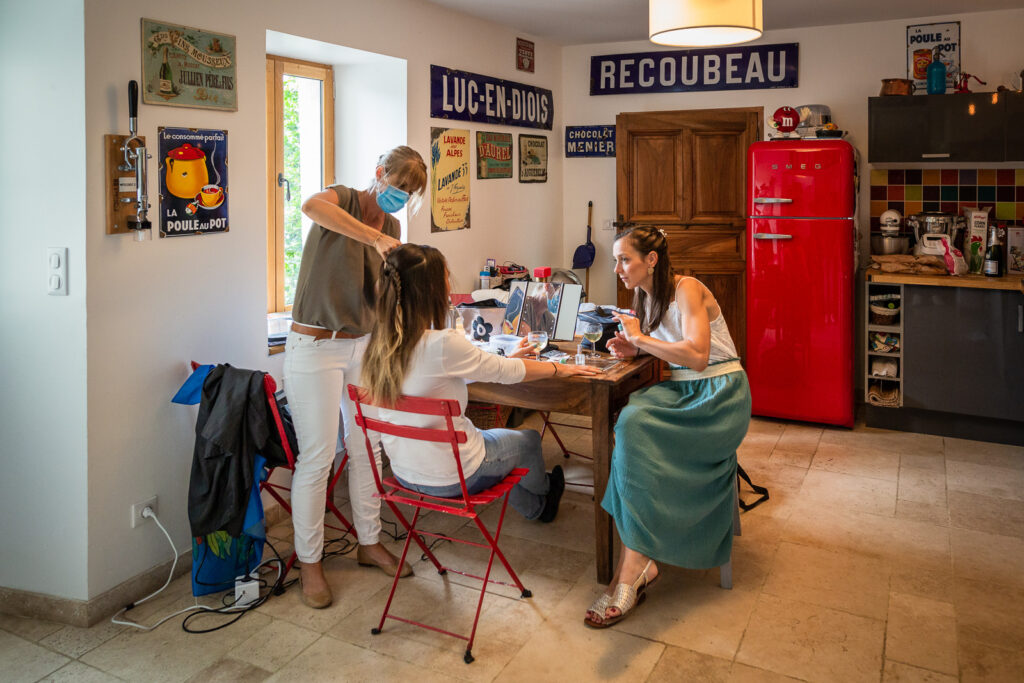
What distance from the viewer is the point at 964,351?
500cm

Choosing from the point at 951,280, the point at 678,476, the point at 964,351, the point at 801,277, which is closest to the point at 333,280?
the point at 678,476

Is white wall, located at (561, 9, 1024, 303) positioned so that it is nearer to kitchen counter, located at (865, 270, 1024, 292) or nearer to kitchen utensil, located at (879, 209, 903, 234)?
kitchen utensil, located at (879, 209, 903, 234)

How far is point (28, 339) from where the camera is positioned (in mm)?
3018

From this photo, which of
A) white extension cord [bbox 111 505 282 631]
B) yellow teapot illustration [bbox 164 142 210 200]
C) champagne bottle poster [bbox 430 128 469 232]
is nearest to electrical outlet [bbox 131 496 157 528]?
white extension cord [bbox 111 505 282 631]

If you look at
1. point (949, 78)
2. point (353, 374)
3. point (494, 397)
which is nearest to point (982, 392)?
point (949, 78)

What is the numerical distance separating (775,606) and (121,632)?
229cm

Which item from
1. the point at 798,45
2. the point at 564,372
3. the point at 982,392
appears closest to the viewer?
the point at 564,372

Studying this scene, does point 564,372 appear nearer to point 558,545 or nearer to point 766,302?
point 558,545

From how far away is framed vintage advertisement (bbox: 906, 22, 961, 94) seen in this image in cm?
542

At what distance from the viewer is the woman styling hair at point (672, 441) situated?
3.04m

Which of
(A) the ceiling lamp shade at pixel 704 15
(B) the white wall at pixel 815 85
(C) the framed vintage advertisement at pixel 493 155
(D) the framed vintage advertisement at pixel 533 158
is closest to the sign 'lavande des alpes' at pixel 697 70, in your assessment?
(B) the white wall at pixel 815 85

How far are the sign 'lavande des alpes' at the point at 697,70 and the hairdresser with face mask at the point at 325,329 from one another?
11.7ft

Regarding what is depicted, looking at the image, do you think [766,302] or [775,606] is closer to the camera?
[775,606]

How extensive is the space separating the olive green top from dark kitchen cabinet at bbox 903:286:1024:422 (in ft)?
11.4
